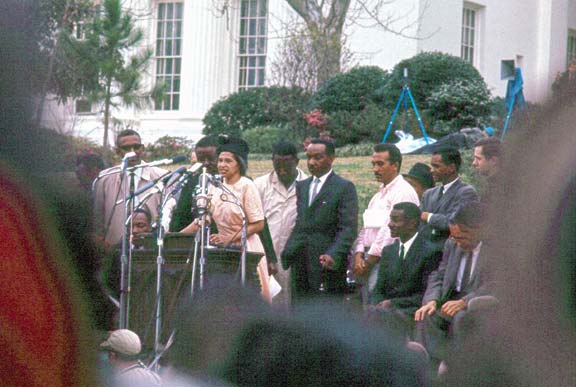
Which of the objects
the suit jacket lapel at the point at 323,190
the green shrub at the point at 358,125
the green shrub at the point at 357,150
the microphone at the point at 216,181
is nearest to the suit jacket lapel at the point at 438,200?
the suit jacket lapel at the point at 323,190

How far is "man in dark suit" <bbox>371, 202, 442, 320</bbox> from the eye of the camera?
24.2ft

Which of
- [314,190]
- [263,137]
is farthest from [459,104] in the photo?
[314,190]

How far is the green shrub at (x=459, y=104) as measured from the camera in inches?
768

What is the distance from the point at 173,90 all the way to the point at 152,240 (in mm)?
21030

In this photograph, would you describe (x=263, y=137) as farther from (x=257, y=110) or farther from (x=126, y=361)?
(x=126, y=361)

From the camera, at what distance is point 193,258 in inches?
313

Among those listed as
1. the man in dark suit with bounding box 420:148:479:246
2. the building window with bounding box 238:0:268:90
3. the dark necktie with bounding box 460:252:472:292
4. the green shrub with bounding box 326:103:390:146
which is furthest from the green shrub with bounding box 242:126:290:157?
the dark necktie with bounding box 460:252:472:292

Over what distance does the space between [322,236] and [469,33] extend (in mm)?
19217

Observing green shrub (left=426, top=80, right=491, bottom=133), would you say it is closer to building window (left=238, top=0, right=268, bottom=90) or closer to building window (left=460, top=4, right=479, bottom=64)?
building window (left=460, top=4, right=479, bottom=64)

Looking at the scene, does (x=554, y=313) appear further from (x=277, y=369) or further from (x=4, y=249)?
(x=4, y=249)

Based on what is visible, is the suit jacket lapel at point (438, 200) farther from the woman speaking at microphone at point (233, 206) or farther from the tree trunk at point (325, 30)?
the tree trunk at point (325, 30)

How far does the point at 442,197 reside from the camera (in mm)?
7844

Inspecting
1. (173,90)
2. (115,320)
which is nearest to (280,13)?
(173,90)

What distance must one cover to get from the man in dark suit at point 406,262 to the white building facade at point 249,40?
16222mm
